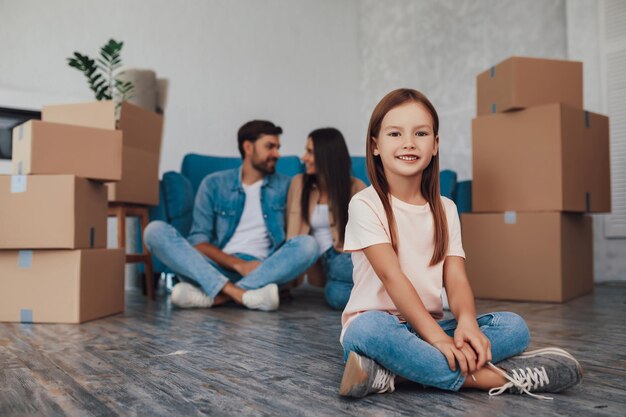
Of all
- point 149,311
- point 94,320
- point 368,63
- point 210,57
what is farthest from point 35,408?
point 368,63

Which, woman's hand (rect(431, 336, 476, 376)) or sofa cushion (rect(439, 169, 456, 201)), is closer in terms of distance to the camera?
woman's hand (rect(431, 336, 476, 376))

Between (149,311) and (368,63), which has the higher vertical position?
(368,63)

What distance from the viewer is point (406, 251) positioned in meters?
1.21

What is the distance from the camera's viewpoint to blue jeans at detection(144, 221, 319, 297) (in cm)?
243

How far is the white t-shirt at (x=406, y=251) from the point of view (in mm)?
1197

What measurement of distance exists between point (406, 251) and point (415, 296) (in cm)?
12

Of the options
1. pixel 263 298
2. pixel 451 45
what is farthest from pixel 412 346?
pixel 451 45

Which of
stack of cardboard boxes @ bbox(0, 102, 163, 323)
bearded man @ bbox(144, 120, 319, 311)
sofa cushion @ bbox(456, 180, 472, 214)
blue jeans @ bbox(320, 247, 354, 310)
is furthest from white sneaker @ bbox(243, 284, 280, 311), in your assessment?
sofa cushion @ bbox(456, 180, 472, 214)

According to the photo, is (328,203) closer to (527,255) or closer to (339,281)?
(339,281)

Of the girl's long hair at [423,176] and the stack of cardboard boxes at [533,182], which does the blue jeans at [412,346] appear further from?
the stack of cardboard boxes at [533,182]

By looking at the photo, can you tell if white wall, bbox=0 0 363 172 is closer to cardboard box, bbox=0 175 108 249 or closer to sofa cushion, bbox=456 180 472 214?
cardboard box, bbox=0 175 108 249

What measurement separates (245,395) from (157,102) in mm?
3188

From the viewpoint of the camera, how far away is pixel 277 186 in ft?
8.93

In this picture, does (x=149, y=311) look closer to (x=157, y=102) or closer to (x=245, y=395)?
(x=245, y=395)
